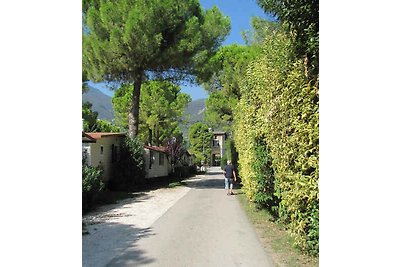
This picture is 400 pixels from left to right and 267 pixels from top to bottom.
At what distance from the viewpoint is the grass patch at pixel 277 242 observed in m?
5.52

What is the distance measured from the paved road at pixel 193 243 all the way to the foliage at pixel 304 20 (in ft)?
9.76

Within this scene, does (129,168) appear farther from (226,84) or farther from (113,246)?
(113,246)

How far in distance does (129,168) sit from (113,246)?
12.8 m

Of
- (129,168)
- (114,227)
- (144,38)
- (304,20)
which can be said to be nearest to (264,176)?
(114,227)

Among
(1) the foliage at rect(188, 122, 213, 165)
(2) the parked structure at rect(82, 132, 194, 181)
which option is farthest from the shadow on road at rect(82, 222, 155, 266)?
(1) the foliage at rect(188, 122, 213, 165)

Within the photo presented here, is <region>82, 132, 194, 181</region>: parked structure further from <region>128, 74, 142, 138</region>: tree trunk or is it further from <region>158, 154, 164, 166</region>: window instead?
<region>158, 154, 164, 166</region>: window

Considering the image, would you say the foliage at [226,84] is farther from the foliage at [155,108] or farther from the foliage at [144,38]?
the foliage at [144,38]

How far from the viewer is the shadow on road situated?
5.80 m

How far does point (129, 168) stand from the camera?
64.1 feet
